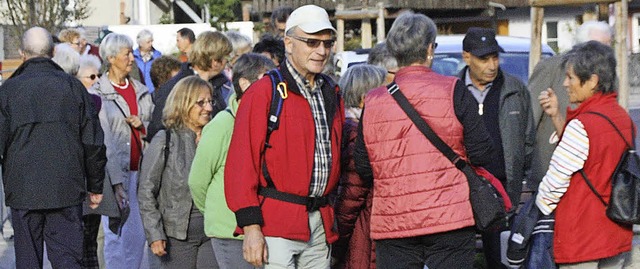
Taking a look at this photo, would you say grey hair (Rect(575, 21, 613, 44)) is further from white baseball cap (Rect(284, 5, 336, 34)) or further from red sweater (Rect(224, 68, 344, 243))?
red sweater (Rect(224, 68, 344, 243))

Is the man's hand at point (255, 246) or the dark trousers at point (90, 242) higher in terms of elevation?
the man's hand at point (255, 246)

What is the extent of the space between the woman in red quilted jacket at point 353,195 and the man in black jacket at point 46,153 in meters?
1.87

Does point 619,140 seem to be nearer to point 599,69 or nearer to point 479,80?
point 599,69

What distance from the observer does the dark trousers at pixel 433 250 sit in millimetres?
6031

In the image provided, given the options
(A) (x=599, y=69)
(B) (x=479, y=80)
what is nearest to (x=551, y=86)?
(B) (x=479, y=80)

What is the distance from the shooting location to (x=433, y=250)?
610 cm

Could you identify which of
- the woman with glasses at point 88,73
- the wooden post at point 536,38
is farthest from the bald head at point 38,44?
the wooden post at point 536,38

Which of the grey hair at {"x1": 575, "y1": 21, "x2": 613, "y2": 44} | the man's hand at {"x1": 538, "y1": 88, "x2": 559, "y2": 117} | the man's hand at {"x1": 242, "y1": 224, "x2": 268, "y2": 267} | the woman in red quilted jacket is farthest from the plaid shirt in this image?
the grey hair at {"x1": 575, "y1": 21, "x2": 613, "y2": 44}

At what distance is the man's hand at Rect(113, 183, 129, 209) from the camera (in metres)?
8.89

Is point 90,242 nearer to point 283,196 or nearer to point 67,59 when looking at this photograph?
point 67,59

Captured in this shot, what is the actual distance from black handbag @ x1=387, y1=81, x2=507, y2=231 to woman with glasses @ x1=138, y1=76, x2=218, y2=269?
81.2 inches

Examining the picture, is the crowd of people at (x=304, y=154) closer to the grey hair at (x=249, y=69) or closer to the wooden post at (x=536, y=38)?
the grey hair at (x=249, y=69)

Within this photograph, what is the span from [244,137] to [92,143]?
253cm

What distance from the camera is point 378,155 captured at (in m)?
6.11
